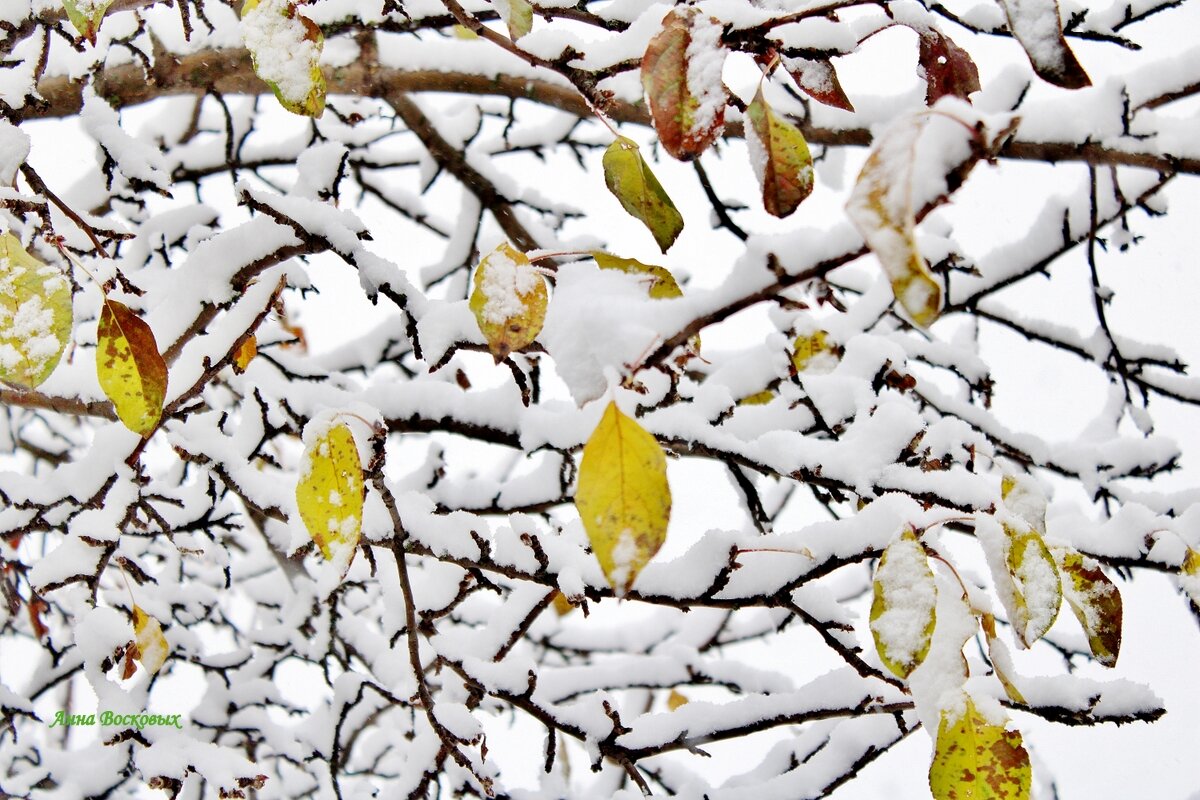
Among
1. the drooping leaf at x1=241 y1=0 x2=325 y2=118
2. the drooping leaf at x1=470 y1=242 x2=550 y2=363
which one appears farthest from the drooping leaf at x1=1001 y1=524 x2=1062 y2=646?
the drooping leaf at x1=241 y1=0 x2=325 y2=118

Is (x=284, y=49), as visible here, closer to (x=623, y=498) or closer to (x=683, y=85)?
(x=683, y=85)

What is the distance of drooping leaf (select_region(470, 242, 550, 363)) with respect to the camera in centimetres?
60

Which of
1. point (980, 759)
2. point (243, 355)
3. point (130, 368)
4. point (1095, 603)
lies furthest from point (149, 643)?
point (1095, 603)

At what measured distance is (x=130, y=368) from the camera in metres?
0.67

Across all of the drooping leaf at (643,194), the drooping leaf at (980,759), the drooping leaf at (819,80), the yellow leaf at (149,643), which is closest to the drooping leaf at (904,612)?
the drooping leaf at (980,759)

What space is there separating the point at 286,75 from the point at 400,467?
8.97 feet

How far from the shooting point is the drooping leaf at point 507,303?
1.96 ft

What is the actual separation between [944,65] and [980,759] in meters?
0.60

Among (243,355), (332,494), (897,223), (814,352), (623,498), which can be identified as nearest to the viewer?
(897,223)

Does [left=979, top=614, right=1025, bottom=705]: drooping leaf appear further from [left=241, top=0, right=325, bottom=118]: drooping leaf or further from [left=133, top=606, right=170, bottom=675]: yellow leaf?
[left=133, top=606, right=170, bottom=675]: yellow leaf

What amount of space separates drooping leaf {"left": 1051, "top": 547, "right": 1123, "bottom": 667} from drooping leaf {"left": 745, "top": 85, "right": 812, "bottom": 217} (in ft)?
1.59

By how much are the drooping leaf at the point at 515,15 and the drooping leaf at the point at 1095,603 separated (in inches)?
29.3

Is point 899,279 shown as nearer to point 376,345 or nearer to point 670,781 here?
point 670,781

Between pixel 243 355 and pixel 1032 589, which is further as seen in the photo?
pixel 243 355
